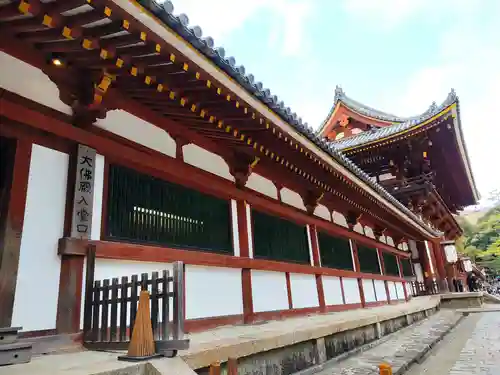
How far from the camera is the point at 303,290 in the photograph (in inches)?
316

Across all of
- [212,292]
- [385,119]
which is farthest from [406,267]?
[212,292]

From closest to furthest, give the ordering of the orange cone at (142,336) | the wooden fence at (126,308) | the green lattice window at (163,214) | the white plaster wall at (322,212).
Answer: the orange cone at (142,336) → the wooden fence at (126,308) → the green lattice window at (163,214) → the white plaster wall at (322,212)

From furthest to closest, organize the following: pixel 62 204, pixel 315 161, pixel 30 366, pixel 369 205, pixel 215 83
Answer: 1. pixel 369 205
2. pixel 315 161
3. pixel 215 83
4. pixel 62 204
5. pixel 30 366

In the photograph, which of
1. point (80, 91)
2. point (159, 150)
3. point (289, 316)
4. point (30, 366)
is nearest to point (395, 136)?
point (289, 316)

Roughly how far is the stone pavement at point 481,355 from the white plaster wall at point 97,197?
587 centimetres

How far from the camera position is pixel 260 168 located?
288 inches

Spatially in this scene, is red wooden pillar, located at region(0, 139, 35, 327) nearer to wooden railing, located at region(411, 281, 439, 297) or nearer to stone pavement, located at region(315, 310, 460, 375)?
stone pavement, located at region(315, 310, 460, 375)

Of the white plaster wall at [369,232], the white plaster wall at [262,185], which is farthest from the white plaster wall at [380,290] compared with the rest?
the white plaster wall at [262,185]

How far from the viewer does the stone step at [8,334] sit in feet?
9.61

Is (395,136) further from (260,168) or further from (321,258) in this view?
(260,168)

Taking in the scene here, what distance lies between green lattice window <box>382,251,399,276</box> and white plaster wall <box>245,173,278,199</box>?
27.7ft

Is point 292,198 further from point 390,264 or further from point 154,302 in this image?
point 390,264

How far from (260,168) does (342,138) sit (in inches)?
514

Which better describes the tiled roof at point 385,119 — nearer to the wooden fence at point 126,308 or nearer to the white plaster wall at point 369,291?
the white plaster wall at point 369,291
